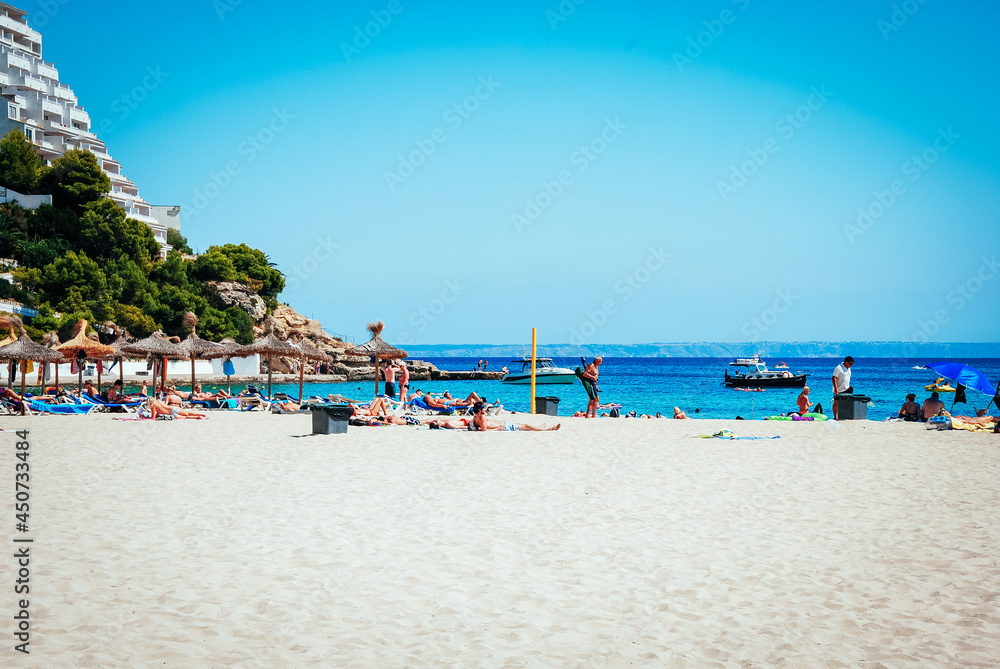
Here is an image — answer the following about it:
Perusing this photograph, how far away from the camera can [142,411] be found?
702 inches

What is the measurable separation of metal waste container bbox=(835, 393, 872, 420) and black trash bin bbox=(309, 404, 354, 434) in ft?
38.7

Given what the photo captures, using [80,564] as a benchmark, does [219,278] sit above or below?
above

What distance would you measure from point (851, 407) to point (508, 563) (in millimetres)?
15071

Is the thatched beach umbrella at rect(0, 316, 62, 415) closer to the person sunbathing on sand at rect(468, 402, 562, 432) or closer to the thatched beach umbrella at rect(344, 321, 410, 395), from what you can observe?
the thatched beach umbrella at rect(344, 321, 410, 395)

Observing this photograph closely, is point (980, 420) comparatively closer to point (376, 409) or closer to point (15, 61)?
point (376, 409)

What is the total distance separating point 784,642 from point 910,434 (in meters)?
12.3

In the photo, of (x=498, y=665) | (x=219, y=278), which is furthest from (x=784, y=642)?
(x=219, y=278)

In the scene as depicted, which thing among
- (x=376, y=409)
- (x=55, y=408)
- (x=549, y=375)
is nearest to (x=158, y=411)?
(x=55, y=408)

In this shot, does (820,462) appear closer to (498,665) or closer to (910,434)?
(910,434)

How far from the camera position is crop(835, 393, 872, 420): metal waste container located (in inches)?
702

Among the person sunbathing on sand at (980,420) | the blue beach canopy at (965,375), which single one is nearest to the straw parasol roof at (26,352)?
the blue beach canopy at (965,375)

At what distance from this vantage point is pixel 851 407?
17.9 metres

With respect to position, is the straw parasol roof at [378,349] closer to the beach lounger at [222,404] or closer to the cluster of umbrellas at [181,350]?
the cluster of umbrellas at [181,350]

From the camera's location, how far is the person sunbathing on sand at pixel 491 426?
1548 cm
